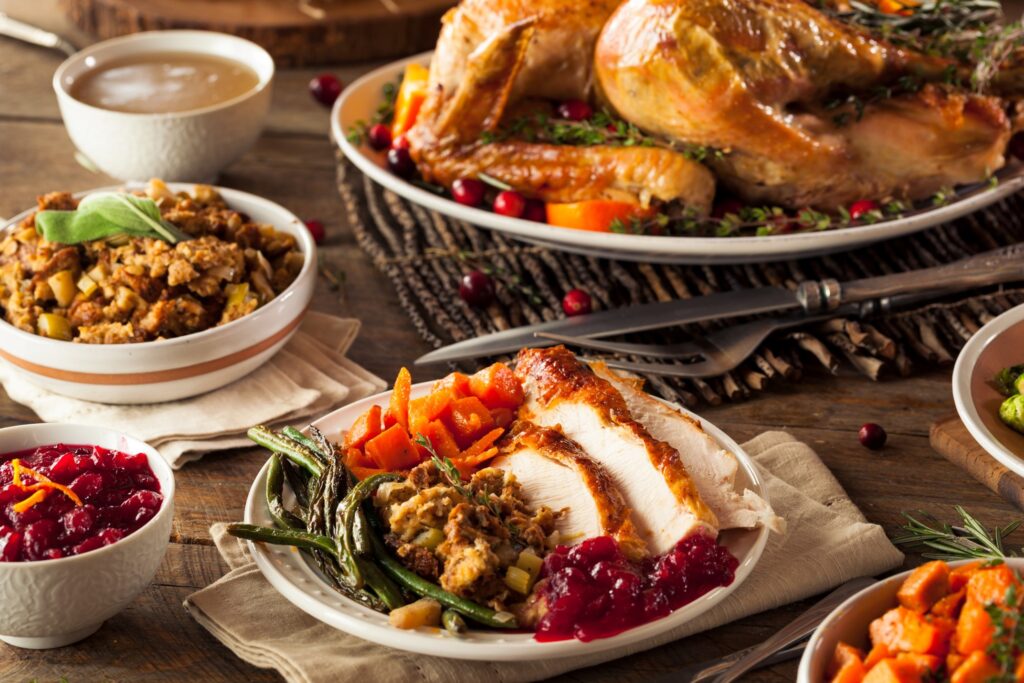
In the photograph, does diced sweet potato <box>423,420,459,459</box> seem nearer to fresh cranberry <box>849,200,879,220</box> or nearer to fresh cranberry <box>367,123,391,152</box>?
fresh cranberry <box>849,200,879,220</box>

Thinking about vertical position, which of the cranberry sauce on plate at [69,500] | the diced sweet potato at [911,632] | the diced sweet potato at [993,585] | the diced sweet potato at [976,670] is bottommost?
the cranberry sauce on plate at [69,500]

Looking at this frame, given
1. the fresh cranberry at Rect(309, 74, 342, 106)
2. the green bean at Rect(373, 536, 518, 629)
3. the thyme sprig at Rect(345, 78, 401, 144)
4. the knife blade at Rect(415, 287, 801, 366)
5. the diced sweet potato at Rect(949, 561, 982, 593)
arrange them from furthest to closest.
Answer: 1. the fresh cranberry at Rect(309, 74, 342, 106)
2. the thyme sprig at Rect(345, 78, 401, 144)
3. the knife blade at Rect(415, 287, 801, 366)
4. the green bean at Rect(373, 536, 518, 629)
5. the diced sweet potato at Rect(949, 561, 982, 593)

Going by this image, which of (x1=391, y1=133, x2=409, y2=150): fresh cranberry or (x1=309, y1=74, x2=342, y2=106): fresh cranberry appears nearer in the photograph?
(x1=391, y1=133, x2=409, y2=150): fresh cranberry

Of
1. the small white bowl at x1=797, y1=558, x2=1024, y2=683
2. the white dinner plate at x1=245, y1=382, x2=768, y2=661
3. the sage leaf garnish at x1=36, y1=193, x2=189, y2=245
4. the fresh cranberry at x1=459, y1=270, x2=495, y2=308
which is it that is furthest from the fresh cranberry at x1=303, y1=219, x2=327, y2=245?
the small white bowl at x1=797, y1=558, x2=1024, y2=683

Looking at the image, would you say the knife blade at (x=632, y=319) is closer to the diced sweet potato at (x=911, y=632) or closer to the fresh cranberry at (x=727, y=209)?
the fresh cranberry at (x=727, y=209)

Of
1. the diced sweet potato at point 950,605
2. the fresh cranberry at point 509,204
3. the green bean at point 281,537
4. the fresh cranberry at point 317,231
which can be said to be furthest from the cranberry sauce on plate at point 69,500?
the fresh cranberry at point 317,231

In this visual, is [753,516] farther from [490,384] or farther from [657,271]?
[657,271]

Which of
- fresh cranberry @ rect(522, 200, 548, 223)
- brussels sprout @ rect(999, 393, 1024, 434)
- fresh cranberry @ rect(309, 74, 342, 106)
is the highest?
brussels sprout @ rect(999, 393, 1024, 434)
